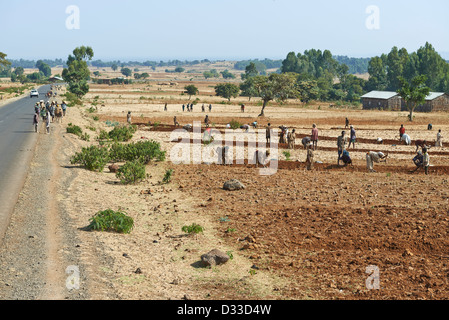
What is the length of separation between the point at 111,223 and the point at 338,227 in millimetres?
6177

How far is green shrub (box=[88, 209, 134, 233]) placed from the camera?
13750mm

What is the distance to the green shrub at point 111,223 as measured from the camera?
13750 mm

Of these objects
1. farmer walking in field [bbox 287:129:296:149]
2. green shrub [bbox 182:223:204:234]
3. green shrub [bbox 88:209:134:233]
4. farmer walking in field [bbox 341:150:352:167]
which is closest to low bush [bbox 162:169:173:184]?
green shrub [bbox 88:209:134:233]

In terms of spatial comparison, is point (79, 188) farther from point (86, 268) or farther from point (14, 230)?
point (86, 268)

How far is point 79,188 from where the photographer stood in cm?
1873

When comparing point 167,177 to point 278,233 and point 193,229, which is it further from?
point 278,233

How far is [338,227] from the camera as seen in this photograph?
14.0m

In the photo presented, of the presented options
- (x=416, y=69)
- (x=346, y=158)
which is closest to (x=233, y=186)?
(x=346, y=158)

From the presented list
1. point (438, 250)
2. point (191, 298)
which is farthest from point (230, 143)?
point (191, 298)

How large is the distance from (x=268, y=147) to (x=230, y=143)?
255cm

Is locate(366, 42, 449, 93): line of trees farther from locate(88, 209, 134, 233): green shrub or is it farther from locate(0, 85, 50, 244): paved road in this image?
locate(88, 209, 134, 233): green shrub

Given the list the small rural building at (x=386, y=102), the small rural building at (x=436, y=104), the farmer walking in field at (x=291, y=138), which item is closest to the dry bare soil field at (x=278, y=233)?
the farmer walking in field at (x=291, y=138)

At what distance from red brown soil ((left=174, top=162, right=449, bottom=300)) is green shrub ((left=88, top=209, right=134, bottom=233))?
272 centimetres

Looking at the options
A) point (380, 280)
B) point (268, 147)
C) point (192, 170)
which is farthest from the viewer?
point (268, 147)
